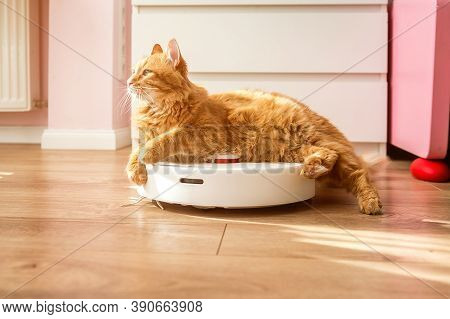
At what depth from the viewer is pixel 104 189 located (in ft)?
5.19

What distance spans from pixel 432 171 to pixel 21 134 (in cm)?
237

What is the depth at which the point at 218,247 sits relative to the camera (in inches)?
37.7

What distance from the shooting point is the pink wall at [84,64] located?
277cm

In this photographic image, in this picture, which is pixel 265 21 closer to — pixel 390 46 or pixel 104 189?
pixel 390 46

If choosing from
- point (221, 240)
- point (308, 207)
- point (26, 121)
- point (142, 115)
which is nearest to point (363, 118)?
point (308, 207)

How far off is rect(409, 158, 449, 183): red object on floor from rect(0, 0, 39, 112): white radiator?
2.14 meters

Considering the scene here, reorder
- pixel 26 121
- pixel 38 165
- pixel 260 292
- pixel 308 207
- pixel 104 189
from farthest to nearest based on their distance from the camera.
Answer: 1. pixel 26 121
2. pixel 38 165
3. pixel 104 189
4. pixel 308 207
5. pixel 260 292

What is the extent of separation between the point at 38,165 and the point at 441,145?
155 cm

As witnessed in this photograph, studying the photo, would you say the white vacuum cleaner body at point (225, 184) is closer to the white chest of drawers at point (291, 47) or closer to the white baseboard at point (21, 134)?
the white chest of drawers at point (291, 47)

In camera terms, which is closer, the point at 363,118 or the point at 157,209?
the point at 157,209

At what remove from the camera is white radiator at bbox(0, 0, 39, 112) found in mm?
2805

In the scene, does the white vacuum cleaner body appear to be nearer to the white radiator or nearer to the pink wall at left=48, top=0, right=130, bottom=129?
the pink wall at left=48, top=0, right=130, bottom=129

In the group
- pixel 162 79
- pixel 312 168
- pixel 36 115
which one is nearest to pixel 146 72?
pixel 162 79

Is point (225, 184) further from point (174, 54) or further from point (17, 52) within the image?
point (17, 52)
